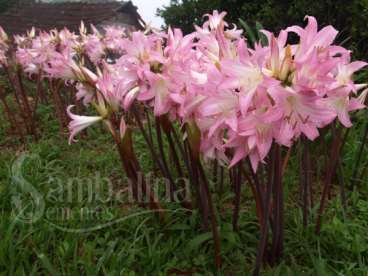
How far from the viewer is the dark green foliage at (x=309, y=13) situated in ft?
15.1

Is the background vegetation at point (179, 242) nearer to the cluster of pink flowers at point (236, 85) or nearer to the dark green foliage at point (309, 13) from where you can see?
the cluster of pink flowers at point (236, 85)

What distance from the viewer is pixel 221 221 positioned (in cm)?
247

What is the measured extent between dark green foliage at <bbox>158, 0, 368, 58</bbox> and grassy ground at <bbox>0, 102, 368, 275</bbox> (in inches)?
77.8

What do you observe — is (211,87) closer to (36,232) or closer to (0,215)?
(36,232)

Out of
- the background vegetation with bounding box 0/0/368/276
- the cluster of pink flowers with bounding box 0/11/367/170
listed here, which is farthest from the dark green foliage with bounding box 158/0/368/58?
the cluster of pink flowers with bounding box 0/11/367/170

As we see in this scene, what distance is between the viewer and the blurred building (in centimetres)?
1491

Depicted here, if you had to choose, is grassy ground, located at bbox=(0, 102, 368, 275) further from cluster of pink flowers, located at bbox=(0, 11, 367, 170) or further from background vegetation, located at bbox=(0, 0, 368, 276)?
cluster of pink flowers, located at bbox=(0, 11, 367, 170)

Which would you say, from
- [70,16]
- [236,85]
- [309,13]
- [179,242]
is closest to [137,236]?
[179,242]

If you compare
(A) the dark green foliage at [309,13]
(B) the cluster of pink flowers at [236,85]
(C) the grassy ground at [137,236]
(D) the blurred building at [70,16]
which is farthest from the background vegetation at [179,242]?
(D) the blurred building at [70,16]

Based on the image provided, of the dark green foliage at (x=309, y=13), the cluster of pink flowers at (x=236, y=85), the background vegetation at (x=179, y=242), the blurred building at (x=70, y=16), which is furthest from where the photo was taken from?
the blurred building at (x=70, y=16)

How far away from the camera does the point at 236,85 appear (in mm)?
1281

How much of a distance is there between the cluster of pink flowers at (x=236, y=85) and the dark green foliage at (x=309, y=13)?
2480mm

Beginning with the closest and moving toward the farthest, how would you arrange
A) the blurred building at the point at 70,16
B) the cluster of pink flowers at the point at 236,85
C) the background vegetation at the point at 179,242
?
the cluster of pink flowers at the point at 236,85
the background vegetation at the point at 179,242
the blurred building at the point at 70,16

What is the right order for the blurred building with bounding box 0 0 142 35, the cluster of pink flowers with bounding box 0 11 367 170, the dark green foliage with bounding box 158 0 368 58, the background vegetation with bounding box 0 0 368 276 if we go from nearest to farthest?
the cluster of pink flowers with bounding box 0 11 367 170
the background vegetation with bounding box 0 0 368 276
the dark green foliage with bounding box 158 0 368 58
the blurred building with bounding box 0 0 142 35
